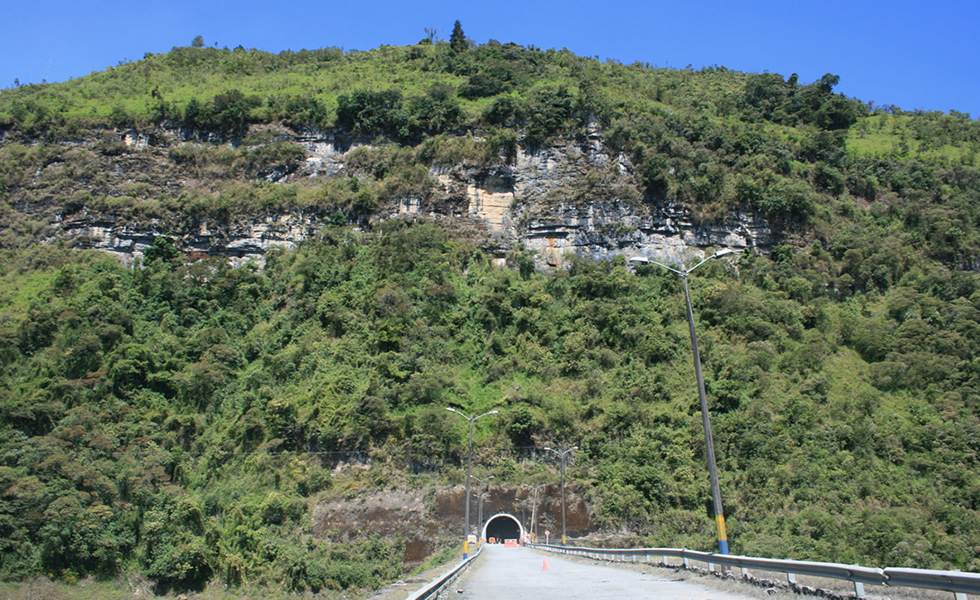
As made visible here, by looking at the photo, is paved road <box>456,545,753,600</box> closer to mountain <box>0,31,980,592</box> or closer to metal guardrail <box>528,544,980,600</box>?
metal guardrail <box>528,544,980,600</box>

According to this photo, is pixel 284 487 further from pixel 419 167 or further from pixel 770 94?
pixel 770 94

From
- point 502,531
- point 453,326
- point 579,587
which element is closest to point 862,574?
point 579,587

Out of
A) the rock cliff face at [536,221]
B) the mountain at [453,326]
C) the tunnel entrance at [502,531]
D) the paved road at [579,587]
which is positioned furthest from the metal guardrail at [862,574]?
the rock cliff face at [536,221]

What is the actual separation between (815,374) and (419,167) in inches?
1576

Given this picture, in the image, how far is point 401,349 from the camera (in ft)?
156

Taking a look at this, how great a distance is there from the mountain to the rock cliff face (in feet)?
1.00

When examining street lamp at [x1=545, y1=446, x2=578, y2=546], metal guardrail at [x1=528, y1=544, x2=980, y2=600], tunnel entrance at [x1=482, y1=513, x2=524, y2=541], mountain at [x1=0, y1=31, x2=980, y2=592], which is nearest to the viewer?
metal guardrail at [x1=528, y1=544, x2=980, y2=600]

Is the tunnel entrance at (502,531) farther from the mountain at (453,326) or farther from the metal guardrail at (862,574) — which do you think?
the metal guardrail at (862,574)

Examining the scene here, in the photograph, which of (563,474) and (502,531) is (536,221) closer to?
(563,474)

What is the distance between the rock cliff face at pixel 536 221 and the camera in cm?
5847

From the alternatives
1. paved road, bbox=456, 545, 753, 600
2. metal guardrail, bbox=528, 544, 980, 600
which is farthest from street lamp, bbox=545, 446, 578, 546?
metal guardrail, bbox=528, 544, 980, 600

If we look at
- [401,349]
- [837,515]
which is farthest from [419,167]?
[837,515]

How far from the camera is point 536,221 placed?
2334 inches

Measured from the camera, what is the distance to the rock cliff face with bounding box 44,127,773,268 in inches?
2302
